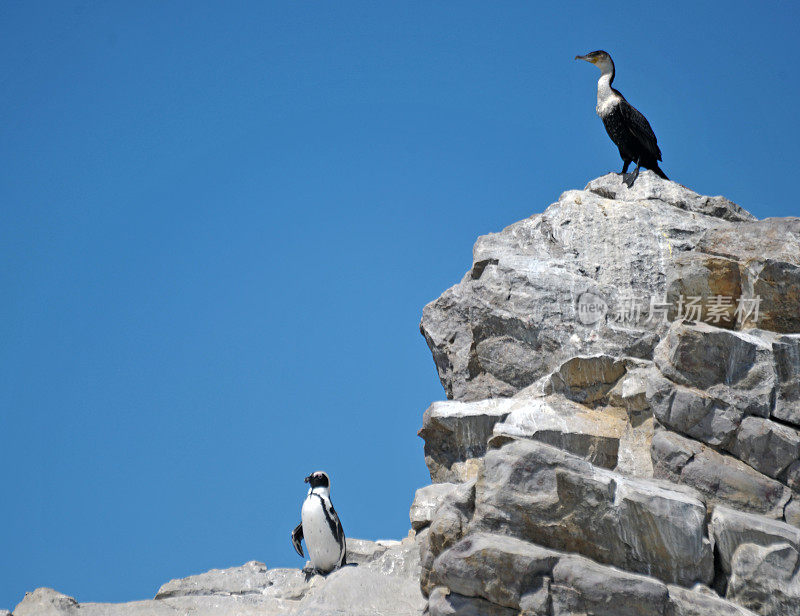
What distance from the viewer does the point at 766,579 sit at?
7.96 metres

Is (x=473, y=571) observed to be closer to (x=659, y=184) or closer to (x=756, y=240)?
(x=756, y=240)

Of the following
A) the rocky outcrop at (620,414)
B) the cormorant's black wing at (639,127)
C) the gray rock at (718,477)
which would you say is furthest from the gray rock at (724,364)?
the cormorant's black wing at (639,127)

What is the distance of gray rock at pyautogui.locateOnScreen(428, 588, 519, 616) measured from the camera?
792 cm

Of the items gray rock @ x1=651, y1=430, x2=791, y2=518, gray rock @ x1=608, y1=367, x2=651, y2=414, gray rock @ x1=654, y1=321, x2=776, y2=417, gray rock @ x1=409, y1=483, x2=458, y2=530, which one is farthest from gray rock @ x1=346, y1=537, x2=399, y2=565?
gray rock @ x1=654, y1=321, x2=776, y2=417

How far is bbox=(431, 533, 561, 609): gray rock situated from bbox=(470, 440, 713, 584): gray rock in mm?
382

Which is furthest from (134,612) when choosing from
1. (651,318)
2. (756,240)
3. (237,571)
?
(756,240)

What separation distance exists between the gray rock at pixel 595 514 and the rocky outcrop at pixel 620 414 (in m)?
0.02

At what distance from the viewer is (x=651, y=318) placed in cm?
1177

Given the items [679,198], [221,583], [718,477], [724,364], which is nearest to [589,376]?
[724,364]

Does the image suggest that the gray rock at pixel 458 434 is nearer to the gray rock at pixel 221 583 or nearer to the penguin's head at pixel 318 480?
the penguin's head at pixel 318 480

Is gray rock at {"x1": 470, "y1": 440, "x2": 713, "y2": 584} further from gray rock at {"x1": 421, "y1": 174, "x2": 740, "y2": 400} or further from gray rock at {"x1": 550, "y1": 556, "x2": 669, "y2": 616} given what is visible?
gray rock at {"x1": 421, "y1": 174, "x2": 740, "y2": 400}

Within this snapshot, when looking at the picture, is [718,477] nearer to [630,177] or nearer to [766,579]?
[766,579]

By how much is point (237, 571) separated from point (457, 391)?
3.81 m

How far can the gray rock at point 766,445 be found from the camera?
29.8ft
